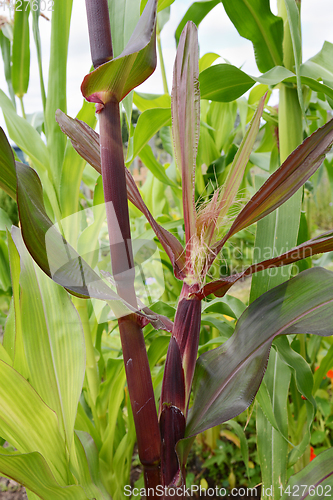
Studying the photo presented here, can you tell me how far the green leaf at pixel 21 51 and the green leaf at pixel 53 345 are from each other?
1.55 ft

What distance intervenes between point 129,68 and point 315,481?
1.63 ft

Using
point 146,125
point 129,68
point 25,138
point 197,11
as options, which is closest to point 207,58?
point 197,11

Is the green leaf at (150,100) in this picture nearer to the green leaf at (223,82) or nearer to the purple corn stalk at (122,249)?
the green leaf at (223,82)

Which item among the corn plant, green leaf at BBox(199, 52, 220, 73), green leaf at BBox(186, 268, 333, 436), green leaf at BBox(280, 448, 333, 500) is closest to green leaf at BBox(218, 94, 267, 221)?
the corn plant

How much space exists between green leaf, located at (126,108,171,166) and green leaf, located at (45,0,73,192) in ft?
0.35

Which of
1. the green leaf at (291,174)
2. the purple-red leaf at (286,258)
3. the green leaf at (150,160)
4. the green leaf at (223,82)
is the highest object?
the green leaf at (223,82)

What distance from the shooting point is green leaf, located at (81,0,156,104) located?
228mm

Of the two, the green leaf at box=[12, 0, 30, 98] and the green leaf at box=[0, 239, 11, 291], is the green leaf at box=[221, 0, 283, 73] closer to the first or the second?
the green leaf at box=[12, 0, 30, 98]

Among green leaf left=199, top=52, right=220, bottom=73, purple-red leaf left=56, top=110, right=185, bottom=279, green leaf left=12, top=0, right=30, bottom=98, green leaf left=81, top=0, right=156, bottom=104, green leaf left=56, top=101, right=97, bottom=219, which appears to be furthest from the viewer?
green leaf left=199, top=52, right=220, bottom=73

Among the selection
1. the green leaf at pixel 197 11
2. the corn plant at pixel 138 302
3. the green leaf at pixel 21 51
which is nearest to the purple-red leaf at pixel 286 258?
the corn plant at pixel 138 302

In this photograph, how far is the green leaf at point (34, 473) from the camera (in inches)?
10.6

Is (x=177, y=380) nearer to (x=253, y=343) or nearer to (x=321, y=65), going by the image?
(x=253, y=343)

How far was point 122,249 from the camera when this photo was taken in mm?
297

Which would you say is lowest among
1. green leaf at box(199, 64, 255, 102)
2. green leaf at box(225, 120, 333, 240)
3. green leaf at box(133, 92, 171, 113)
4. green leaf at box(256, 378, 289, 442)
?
green leaf at box(256, 378, 289, 442)
